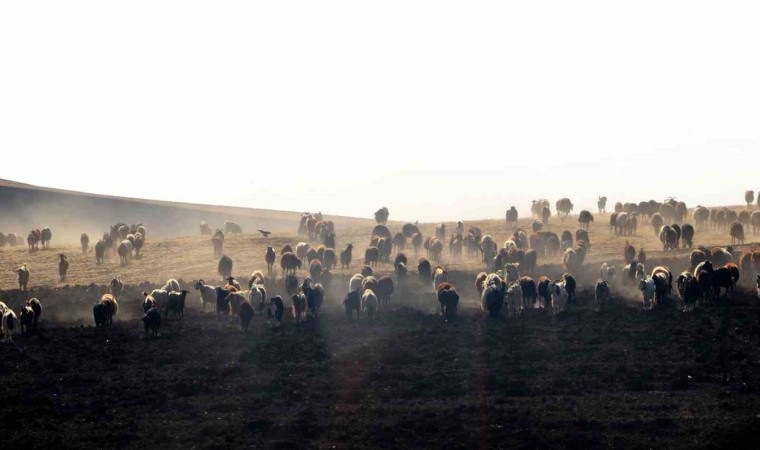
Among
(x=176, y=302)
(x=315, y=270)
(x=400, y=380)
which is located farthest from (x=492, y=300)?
(x=176, y=302)

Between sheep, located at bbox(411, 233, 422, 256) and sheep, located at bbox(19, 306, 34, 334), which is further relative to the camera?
sheep, located at bbox(411, 233, 422, 256)

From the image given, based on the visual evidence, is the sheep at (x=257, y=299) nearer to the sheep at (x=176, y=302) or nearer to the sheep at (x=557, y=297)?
the sheep at (x=176, y=302)

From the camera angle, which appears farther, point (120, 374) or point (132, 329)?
point (132, 329)

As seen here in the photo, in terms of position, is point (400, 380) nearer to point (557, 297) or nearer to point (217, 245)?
point (557, 297)

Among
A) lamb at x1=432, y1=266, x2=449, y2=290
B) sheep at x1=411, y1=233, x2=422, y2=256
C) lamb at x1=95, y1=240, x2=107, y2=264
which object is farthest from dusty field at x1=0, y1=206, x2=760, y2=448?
sheep at x1=411, y1=233, x2=422, y2=256

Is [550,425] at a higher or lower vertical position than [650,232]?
lower

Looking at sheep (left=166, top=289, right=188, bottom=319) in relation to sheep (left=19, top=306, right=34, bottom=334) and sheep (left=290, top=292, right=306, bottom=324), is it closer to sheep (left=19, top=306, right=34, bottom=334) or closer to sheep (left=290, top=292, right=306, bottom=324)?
sheep (left=290, top=292, right=306, bottom=324)

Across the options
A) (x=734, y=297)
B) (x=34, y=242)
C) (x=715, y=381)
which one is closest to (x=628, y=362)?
(x=715, y=381)

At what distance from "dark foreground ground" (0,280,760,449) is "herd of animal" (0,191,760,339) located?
43.9 inches

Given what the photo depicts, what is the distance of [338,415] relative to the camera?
29.4 m

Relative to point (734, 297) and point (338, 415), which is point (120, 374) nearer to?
point (338, 415)

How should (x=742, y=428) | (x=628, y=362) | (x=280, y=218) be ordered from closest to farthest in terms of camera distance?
(x=742, y=428), (x=628, y=362), (x=280, y=218)

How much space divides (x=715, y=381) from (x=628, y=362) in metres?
3.31

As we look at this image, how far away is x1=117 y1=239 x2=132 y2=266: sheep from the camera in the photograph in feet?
195
